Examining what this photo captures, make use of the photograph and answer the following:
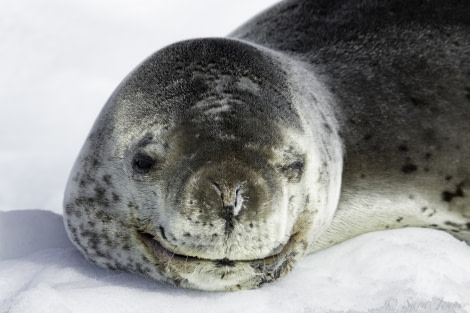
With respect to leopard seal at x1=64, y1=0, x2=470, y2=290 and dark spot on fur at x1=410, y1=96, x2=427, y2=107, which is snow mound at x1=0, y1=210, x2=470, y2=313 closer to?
leopard seal at x1=64, y1=0, x2=470, y2=290

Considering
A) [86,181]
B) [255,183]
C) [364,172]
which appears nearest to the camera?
[255,183]

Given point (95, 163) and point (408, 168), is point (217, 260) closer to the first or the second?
point (95, 163)

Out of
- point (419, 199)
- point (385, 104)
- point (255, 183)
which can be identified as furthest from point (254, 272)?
point (385, 104)

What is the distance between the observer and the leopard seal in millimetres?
2779

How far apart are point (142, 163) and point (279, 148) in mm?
588

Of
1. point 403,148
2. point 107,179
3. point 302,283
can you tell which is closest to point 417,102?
point 403,148

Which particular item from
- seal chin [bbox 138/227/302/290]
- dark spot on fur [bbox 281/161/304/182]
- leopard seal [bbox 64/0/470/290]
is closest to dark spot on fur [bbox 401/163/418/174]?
leopard seal [bbox 64/0/470/290]

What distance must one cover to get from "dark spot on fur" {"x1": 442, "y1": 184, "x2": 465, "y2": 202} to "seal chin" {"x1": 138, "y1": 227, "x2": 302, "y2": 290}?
1084 millimetres

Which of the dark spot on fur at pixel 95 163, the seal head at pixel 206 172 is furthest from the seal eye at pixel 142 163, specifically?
the dark spot on fur at pixel 95 163

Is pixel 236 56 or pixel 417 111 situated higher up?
pixel 236 56

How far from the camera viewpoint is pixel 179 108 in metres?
3.10

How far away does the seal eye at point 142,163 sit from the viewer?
3.00m

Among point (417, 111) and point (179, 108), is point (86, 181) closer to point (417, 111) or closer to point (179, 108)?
point (179, 108)

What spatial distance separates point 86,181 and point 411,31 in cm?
212
